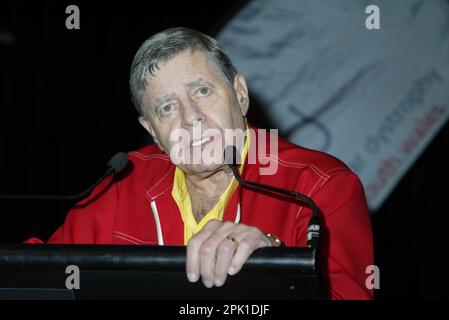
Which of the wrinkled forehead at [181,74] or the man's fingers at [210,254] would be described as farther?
the wrinkled forehead at [181,74]

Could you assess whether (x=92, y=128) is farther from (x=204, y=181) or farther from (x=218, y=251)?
(x=218, y=251)

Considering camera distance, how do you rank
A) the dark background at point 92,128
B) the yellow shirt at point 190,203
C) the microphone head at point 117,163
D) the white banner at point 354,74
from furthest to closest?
the white banner at point 354,74 → the dark background at point 92,128 → the yellow shirt at point 190,203 → the microphone head at point 117,163

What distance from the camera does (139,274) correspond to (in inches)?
36.4

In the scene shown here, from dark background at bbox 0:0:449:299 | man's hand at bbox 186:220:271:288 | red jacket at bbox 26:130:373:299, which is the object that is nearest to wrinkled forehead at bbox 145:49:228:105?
red jacket at bbox 26:130:373:299

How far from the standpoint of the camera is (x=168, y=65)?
1.48 meters

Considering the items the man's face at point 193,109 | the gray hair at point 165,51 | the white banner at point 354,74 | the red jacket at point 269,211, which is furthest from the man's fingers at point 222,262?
the white banner at point 354,74

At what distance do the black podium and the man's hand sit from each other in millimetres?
11

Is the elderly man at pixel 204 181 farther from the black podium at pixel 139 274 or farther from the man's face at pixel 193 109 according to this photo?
the black podium at pixel 139 274

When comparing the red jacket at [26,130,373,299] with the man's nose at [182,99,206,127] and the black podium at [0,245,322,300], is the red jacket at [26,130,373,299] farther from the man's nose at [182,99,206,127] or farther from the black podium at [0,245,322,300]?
the black podium at [0,245,322,300]

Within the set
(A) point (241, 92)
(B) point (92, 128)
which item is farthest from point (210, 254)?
(B) point (92, 128)

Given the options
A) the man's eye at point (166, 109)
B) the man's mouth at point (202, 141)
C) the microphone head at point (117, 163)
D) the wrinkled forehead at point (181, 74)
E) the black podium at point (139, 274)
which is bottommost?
the black podium at point (139, 274)

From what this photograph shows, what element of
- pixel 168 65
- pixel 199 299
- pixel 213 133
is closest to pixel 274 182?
pixel 213 133

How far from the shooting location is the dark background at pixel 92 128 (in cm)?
237

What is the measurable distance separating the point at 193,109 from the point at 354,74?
4.12 ft
